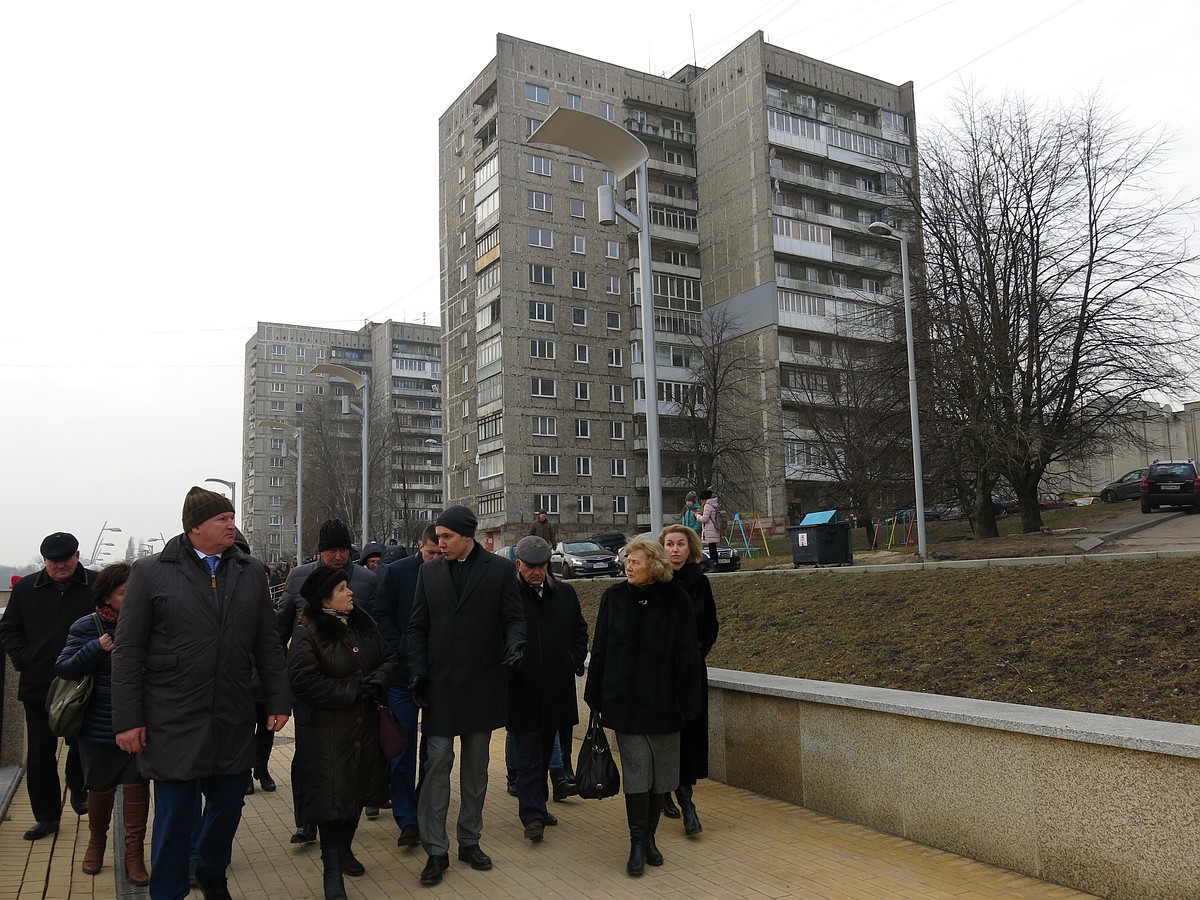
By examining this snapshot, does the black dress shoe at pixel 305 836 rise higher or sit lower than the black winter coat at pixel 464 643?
lower

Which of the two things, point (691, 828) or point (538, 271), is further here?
point (538, 271)

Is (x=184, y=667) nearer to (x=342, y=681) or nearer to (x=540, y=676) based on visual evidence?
(x=342, y=681)

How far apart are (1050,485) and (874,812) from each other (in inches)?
1060

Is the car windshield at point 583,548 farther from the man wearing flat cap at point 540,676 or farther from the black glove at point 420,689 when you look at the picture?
the black glove at point 420,689

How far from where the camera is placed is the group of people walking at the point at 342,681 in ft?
16.0

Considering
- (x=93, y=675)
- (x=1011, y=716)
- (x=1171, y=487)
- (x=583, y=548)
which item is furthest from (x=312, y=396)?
(x=1011, y=716)

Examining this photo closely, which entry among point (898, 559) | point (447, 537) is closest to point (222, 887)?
point (447, 537)

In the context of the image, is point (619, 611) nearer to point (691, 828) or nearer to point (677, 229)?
point (691, 828)

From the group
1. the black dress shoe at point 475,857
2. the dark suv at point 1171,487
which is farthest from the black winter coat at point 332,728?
the dark suv at point 1171,487

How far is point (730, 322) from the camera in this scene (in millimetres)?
60844

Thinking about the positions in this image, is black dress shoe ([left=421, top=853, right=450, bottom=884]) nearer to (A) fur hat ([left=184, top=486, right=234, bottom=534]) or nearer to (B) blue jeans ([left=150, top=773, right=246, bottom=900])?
(B) blue jeans ([left=150, top=773, right=246, bottom=900])

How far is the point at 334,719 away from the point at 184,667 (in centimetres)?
103

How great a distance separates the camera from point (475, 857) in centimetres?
610

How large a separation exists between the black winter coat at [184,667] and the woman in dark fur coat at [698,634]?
109 inches
